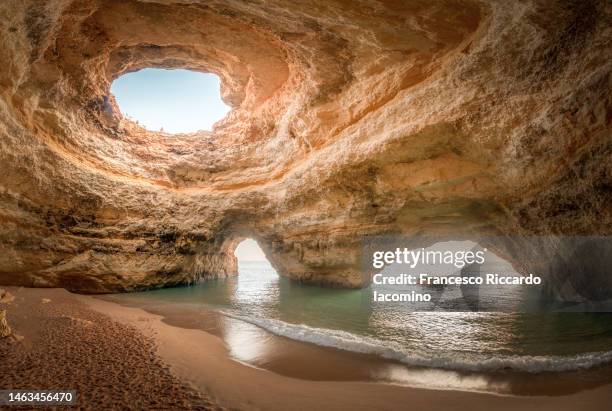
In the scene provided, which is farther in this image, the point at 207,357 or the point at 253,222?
the point at 253,222

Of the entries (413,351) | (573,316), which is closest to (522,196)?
(573,316)

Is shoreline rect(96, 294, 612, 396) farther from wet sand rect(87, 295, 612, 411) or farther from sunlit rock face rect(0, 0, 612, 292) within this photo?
sunlit rock face rect(0, 0, 612, 292)

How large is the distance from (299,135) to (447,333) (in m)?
7.72

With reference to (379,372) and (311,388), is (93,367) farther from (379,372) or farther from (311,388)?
(379,372)

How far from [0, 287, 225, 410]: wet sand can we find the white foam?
90.0 inches

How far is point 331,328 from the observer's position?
5.37 meters

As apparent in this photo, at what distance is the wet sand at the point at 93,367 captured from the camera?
2.27 meters

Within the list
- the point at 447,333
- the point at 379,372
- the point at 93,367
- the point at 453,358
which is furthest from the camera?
the point at 447,333

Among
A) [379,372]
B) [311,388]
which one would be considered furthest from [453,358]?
[311,388]

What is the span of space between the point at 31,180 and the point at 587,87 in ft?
42.0

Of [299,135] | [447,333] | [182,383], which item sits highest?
[299,135]

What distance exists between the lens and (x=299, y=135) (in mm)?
10727

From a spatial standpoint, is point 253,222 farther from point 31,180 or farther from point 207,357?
point 207,357

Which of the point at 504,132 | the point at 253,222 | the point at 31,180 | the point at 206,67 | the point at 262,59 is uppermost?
the point at 206,67
